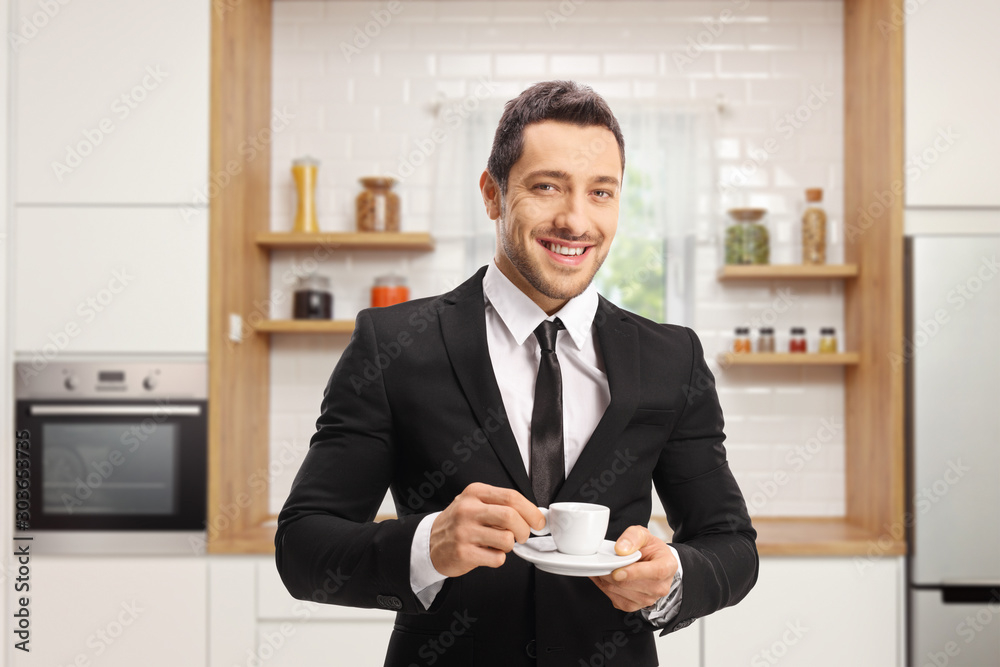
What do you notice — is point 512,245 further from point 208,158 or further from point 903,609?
point 903,609

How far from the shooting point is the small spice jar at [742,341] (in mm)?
3021

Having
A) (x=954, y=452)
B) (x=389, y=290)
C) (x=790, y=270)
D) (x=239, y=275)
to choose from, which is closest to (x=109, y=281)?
(x=239, y=275)

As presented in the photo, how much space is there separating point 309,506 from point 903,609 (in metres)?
2.20

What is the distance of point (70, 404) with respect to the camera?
257 centimetres

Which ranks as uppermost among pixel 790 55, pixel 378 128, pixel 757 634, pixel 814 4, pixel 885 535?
pixel 814 4

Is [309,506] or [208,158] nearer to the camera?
[309,506]

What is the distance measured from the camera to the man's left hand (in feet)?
3.21

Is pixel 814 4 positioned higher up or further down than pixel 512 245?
higher up

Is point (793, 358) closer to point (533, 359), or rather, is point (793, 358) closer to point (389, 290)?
point (389, 290)

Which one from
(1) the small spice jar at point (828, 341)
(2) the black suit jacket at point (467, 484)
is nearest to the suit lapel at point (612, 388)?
(2) the black suit jacket at point (467, 484)

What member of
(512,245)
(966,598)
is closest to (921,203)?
(966,598)

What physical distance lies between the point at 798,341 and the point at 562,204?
214cm

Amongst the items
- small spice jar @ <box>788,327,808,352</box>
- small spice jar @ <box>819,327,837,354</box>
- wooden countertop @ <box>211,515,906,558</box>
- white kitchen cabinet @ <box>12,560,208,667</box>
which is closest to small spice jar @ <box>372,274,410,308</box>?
wooden countertop @ <box>211,515,906,558</box>

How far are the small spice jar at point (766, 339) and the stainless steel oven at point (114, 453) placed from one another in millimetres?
2069
